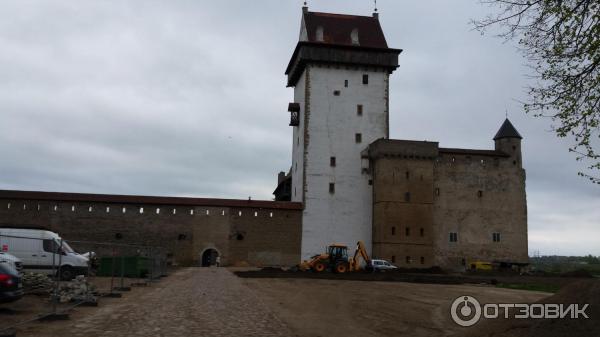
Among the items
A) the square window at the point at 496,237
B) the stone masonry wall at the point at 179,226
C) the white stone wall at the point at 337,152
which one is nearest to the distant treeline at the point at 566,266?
the square window at the point at 496,237

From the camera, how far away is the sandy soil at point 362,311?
9898 millimetres

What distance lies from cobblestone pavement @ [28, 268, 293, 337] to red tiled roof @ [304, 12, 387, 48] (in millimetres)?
30262

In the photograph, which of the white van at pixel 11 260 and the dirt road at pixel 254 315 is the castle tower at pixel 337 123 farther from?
the white van at pixel 11 260

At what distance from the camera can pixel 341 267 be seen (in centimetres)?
2850

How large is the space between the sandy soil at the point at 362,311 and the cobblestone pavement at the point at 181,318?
562 mm

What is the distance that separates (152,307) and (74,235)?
25977mm

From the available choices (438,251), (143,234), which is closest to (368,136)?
(438,251)

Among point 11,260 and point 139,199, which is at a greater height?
point 139,199

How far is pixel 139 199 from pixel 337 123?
1496cm

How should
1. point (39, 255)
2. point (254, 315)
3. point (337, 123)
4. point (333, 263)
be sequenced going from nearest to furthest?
point (254, 315)
point (39, 255)
point (333, 263)
point (337, 123)

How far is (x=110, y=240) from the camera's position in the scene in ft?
117

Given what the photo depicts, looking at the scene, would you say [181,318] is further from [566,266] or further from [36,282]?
[566,266]

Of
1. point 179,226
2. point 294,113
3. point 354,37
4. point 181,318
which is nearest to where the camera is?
point 181,318

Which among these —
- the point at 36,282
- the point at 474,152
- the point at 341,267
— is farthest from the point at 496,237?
the point at 36,282
